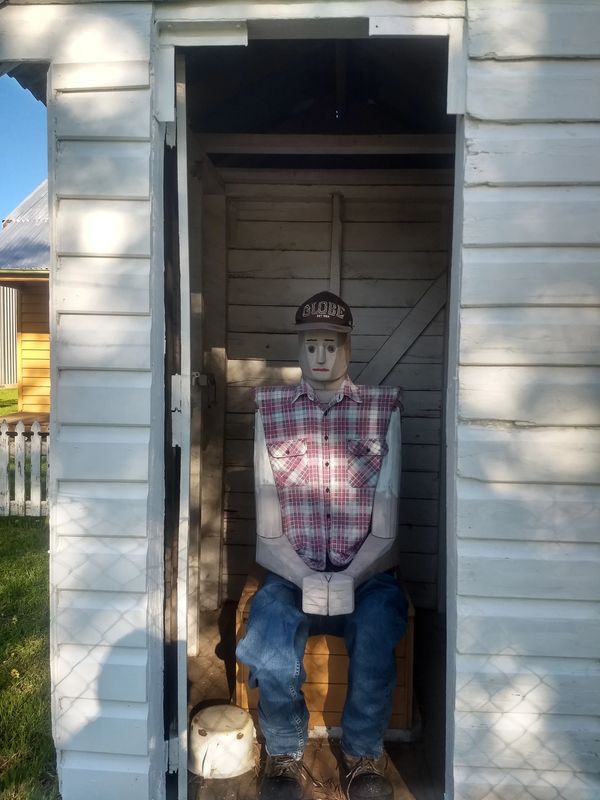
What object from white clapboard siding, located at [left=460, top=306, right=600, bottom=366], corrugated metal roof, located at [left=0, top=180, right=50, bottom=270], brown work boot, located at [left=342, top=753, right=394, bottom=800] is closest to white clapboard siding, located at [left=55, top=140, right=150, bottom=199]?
white clapboard siding, located at [left=460, top=306, right=600, bottom=366]

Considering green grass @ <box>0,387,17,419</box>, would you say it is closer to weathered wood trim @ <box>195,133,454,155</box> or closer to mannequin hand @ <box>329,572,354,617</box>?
weathered wood trim @ <box>195,133,454,155</box>

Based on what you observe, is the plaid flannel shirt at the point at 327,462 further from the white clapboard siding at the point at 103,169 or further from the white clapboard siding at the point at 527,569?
the white clapboard siding at the point at 103,169

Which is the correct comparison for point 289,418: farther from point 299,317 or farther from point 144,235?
point 144,235

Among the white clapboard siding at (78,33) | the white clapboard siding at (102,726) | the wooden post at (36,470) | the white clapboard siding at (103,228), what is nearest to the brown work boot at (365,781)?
the white clapboard siding at (102,726)

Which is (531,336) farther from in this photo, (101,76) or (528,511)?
(101,76)

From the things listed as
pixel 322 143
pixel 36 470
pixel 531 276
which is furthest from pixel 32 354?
pixel 531 276

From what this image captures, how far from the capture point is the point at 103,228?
86.7 inches

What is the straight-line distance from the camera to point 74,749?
229cm

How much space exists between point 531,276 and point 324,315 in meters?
0.90

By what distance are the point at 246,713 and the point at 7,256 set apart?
987 centimetres

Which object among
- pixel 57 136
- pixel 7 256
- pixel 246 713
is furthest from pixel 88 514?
pixel 7 256

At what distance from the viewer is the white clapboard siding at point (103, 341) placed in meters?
2.20

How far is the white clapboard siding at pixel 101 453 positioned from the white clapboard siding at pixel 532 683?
4.12 feet

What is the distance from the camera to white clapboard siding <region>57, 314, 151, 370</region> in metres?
2.20
